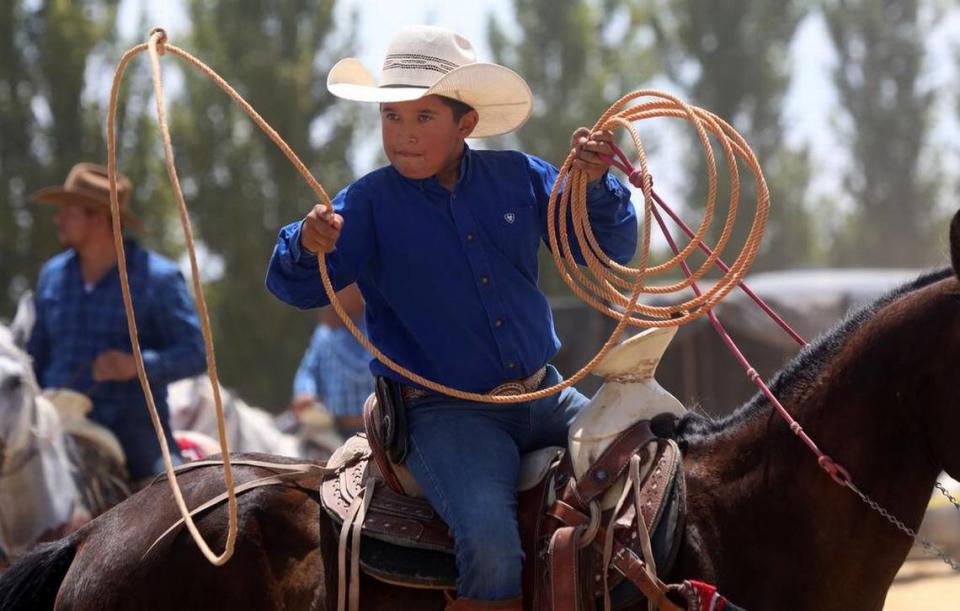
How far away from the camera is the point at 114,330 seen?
23.0 ft

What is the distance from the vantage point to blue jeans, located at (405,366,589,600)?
3.43 meters

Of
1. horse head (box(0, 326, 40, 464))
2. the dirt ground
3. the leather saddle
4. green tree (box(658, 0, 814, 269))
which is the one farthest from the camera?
green tree (box(658, 0, 814, 269))

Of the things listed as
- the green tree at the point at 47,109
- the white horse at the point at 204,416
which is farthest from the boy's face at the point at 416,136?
the green tree at the point at 47,109

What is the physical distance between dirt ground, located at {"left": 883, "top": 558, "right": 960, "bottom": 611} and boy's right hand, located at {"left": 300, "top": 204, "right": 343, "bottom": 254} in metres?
7.25

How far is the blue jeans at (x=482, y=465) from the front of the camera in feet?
11.2

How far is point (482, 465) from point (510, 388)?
27 cm

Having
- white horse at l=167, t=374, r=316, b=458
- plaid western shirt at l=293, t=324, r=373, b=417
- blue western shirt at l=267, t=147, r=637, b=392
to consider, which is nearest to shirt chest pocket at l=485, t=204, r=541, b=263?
blue western shirt at l=267, t=147, r=637, b=392

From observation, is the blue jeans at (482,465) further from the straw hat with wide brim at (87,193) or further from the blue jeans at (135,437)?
the straw hat with wide brim at (87,193)

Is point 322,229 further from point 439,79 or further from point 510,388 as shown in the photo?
point 510,388

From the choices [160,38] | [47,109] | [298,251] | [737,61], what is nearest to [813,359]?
[298,251]

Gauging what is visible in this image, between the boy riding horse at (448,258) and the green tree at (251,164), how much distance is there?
1965cm

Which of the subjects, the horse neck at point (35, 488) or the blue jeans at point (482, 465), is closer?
the blue jeans at point (482, 465)

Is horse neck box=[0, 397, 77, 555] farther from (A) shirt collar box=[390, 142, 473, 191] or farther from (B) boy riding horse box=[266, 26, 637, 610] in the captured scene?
(A) shirt collar box=[390, 142, 473, 191]

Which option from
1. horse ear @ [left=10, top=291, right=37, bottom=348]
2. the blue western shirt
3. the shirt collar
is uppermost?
the shirt collar
